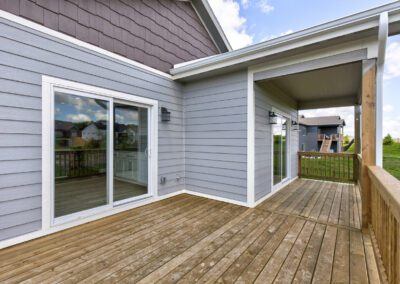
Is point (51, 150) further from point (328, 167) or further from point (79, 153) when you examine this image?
point (328, 167)

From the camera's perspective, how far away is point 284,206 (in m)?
3.88

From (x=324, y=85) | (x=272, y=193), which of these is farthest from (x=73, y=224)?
(x=324, y=85)

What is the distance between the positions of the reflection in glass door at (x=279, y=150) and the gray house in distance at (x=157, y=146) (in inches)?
7.9

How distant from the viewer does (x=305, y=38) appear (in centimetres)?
283

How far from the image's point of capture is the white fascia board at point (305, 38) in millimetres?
2406

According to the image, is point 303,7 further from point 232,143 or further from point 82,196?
point 82,196

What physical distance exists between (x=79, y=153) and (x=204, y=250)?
7.14ft

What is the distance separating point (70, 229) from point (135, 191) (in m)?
1.19

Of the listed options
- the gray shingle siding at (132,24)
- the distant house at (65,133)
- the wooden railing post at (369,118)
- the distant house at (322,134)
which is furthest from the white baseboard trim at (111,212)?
the distant house at (322,134)

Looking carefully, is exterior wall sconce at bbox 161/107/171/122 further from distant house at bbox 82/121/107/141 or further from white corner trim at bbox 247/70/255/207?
white corner trim at bbox 247/70/255/207

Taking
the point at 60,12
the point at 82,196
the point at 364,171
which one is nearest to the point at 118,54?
the point at 60,12

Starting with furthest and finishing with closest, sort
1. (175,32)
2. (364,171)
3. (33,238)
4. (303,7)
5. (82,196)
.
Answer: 1. (303,7)
2. (175,32)
3. (82,196)
4. (364,171)
5. (33,238)

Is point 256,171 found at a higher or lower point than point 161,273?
higher

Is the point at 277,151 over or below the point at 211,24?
below
